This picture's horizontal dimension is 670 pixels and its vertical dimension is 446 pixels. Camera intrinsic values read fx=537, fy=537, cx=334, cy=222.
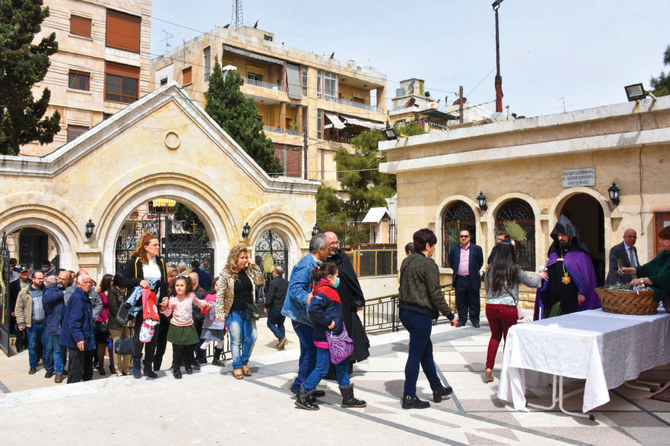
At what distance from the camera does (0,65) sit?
592 inches

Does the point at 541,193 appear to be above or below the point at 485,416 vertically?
above

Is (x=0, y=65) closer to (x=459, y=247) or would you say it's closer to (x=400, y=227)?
(x=400, y=227)

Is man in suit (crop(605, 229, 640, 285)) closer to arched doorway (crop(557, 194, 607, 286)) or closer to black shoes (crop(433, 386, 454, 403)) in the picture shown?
black shoes (crop(433, 386, 454, 403))

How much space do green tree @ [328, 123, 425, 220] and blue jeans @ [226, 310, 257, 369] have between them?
81.4 ft

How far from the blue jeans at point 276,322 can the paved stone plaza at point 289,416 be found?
368cm

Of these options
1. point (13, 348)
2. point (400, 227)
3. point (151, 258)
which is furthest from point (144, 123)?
point (151, 258)

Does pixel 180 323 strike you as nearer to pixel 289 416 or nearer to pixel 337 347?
pixel 289 416

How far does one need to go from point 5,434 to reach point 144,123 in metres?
11.5

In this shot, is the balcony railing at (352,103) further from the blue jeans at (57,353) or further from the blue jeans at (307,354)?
the blue jeans at (307,354)

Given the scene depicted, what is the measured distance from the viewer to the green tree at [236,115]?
26016 millimetres

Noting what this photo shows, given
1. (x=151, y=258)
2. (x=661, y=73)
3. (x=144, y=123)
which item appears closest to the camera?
(x=151, y=258)

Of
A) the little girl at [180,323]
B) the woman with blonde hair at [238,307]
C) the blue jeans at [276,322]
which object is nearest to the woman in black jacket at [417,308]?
the woman with blonde hair at [238,307]

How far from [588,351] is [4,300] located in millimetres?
11696

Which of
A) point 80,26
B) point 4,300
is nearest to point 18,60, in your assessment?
point 4,300
